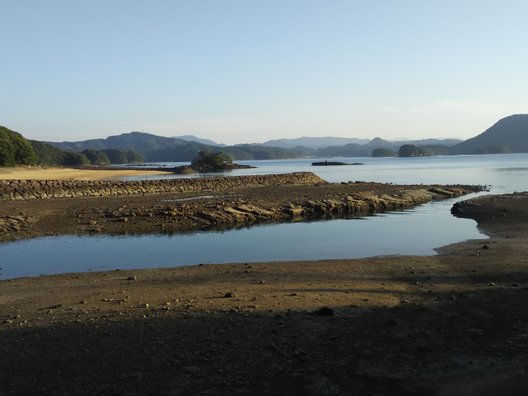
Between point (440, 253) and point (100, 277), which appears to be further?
point (440, 253)

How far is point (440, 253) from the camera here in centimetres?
1859

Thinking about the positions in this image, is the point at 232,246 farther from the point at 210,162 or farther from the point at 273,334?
the point at 210,162

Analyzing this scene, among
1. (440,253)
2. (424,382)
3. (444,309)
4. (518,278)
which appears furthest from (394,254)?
(424,382)

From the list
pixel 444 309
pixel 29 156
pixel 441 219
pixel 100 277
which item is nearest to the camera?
pixel 444 309

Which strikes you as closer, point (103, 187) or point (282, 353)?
point (282, 353)

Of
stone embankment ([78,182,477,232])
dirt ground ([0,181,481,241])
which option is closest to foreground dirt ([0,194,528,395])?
dirt ground ([0,181,481,241])

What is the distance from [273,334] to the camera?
8258mm

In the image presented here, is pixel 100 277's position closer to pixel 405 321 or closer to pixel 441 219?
pixel 405 321

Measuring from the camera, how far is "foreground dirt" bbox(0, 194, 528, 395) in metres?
6.48

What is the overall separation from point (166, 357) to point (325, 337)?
2492mm

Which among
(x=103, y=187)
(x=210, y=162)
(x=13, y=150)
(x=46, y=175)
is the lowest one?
(x=103, y=187)

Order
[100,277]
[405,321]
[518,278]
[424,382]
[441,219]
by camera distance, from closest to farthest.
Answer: [424,382] → [405,321] → [518,278] → [100,277] → [441,219]

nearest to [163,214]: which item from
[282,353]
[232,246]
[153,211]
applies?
[153,211]

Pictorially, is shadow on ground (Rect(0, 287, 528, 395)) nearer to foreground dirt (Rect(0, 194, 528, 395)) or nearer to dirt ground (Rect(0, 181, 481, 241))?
foreground dirt (Rect(0, 194, 528, 395))
